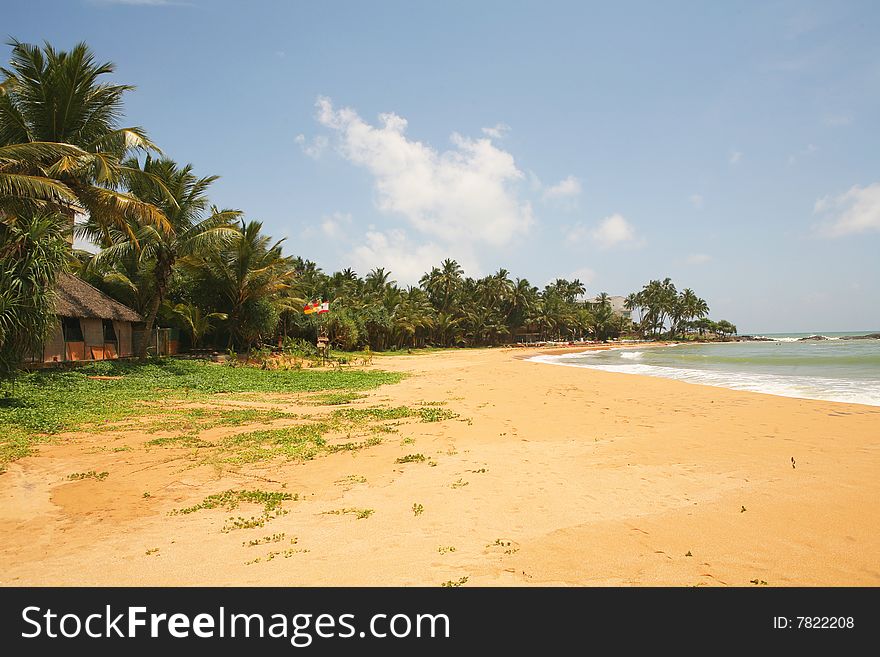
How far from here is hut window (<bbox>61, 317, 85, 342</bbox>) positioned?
66.9 feet

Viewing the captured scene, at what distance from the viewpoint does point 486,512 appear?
5.35 meters

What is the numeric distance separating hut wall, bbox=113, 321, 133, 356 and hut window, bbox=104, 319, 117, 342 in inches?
6.2

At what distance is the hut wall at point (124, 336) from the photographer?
2363 cm

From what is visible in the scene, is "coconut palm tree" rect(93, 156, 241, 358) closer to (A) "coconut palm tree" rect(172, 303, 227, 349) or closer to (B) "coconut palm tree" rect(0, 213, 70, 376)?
(A) "coconut palm tree" rect(172, 303, 227, 349)

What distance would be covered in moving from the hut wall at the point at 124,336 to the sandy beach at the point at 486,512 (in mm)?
17727

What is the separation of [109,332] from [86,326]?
188 centimetres

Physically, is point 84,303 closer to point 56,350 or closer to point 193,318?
point 56,350

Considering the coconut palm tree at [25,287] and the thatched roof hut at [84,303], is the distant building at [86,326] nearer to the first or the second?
the thatched roof hut at [84,303]

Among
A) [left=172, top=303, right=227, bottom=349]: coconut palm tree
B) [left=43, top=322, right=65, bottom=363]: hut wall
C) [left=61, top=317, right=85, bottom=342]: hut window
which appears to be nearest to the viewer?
[left=43, top=322, right=65, bottom=363]: hut wall

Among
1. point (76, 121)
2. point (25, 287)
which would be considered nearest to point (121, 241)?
point (76, 121)

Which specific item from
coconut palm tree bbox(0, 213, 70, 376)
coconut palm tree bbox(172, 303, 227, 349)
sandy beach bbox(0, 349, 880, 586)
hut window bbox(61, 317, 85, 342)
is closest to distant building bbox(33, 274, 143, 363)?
hut window bbox(61, 317, 85, 342)

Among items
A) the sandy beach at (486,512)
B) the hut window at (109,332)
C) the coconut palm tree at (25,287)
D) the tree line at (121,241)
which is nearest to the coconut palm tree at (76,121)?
the tree line at (121,241)

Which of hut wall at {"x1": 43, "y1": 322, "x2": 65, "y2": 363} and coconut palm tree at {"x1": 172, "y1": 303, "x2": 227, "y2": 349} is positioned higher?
coconut palm tree at {"x1": 172, "y1": 303, "x2": 227, "y2": 349}

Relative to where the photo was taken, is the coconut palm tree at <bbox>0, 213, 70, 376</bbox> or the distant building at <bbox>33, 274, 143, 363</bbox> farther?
the distant building at <bbox>33, 274, 143, 363</bbox>
